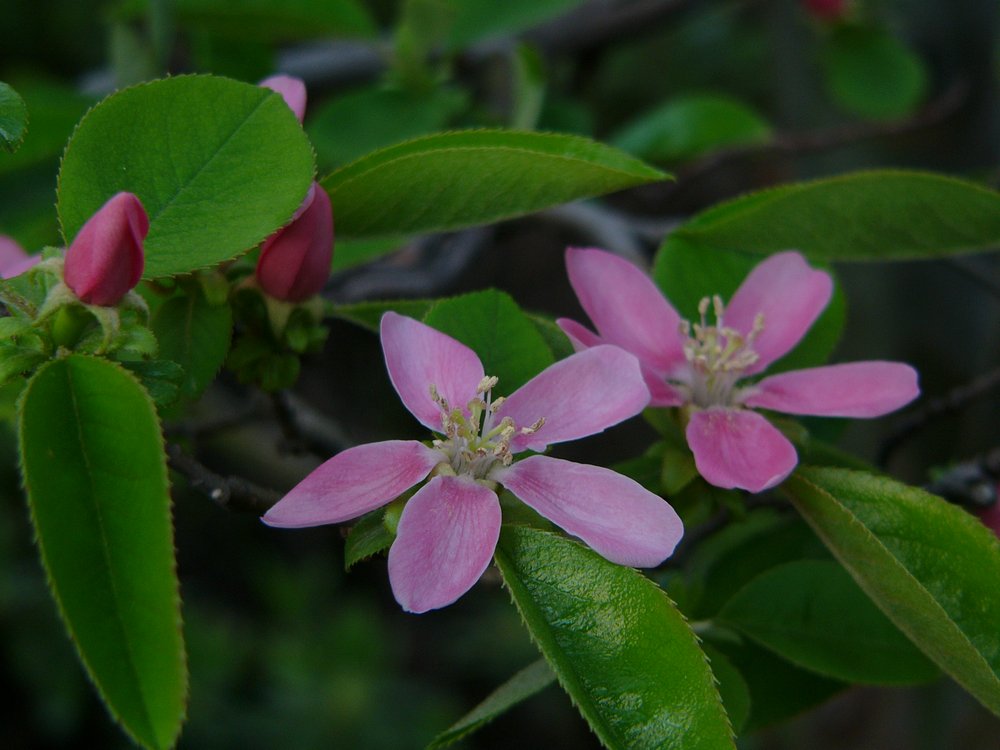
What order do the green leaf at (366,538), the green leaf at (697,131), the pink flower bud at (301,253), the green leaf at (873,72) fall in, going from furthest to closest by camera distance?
the green leaf at (873,72) → the green leaf at (697,131) → the pink flower bud at (301,253) → the green leaf at (366,538)

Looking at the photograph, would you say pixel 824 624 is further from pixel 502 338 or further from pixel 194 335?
pixel 194 335

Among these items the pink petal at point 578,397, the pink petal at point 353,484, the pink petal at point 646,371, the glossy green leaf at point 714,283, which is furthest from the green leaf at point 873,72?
the pink petal at point 353,484

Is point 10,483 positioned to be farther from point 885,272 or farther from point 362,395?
point 885,272

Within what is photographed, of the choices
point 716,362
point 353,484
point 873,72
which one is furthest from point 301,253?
point 873,72

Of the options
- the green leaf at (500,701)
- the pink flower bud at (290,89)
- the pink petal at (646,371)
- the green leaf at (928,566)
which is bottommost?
the green leaf at (500,701)

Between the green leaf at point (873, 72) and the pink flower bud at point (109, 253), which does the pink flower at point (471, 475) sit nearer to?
the pink flower bud at point (109, 253)

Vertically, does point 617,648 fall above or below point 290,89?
below

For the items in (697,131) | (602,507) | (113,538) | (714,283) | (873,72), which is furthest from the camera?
(873,72)

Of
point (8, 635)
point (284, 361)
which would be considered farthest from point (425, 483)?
point (8, 635)
